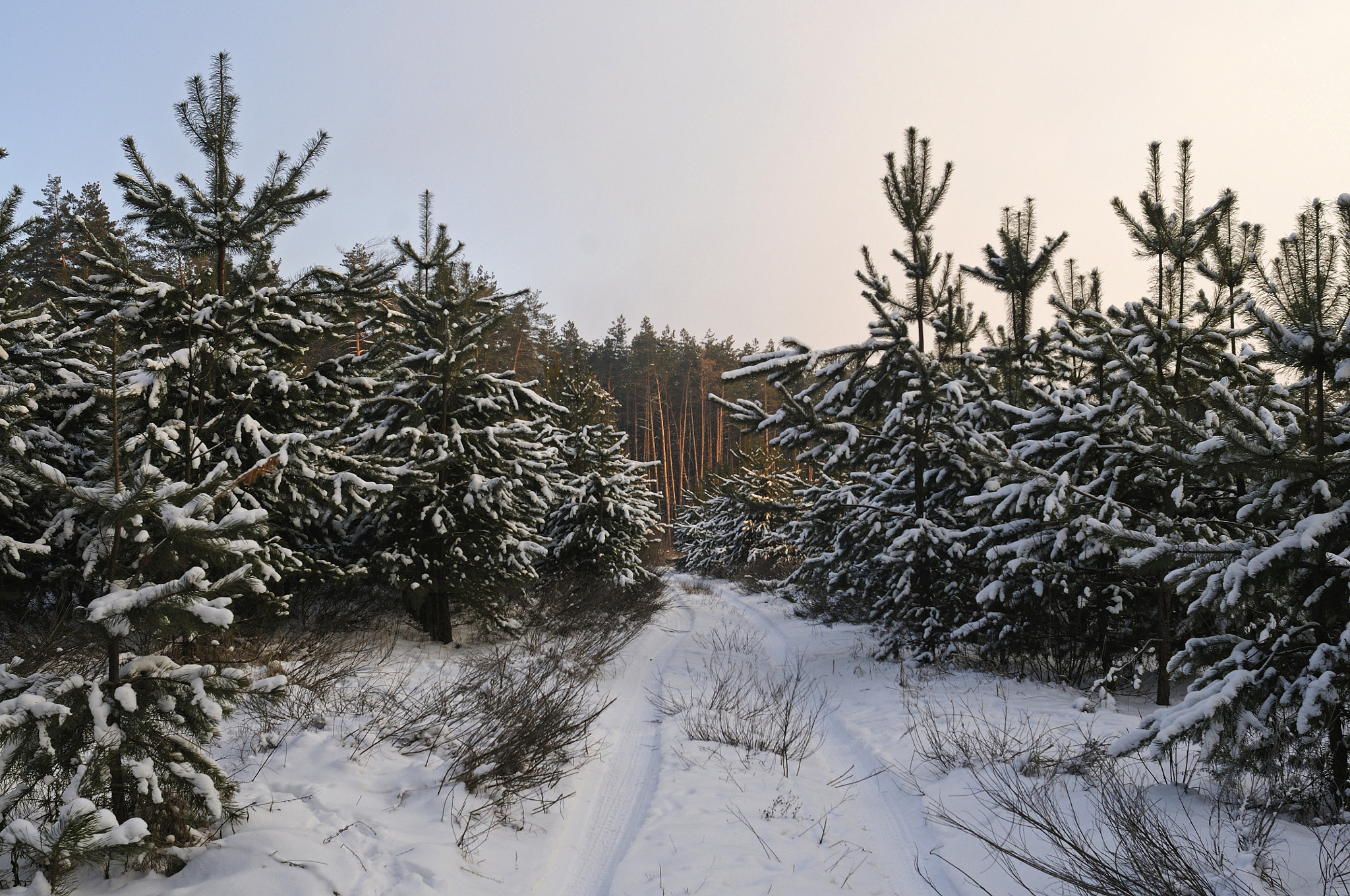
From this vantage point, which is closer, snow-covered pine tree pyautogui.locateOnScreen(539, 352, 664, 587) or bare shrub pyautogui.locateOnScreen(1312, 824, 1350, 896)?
bare shrub pyautogui.locateOnScreen(1312, 824, 1350, 896)

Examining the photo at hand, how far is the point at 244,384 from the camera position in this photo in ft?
24.8

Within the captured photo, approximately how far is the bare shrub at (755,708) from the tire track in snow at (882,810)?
26cm

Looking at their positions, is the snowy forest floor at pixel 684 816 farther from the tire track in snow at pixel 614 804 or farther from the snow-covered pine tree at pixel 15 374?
the snow-covered pine tree at pixel 15 374

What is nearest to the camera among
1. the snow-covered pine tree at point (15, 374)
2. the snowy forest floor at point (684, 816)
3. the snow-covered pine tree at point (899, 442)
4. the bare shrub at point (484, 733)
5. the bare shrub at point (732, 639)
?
the snowy forest floor at point (684, 816)

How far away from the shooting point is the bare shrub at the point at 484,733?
204 inches

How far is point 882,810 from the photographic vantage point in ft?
17.7

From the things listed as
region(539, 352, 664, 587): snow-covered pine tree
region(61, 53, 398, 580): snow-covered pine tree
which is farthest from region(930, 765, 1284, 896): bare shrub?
region(539, 352, 664, 587): snow-covered pine tree

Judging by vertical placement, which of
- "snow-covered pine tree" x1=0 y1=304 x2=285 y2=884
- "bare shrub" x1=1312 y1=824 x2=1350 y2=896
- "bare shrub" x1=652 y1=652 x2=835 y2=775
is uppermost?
"snow-covered pine tree" x1=0 y1=304 x2=285 y2=884

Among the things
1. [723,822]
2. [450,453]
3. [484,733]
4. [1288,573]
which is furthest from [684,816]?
[450,453]

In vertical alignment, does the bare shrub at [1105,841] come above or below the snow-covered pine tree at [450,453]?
below

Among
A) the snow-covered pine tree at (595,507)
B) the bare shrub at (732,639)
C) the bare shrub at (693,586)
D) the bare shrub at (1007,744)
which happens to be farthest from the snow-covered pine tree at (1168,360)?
the bare shrub at (693,586)

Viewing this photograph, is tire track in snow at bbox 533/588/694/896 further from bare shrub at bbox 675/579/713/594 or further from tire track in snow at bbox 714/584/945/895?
bare shrub at bbox 675/579/713/594

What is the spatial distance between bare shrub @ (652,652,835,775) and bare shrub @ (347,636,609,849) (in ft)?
4.31

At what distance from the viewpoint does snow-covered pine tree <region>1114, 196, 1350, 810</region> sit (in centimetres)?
389
